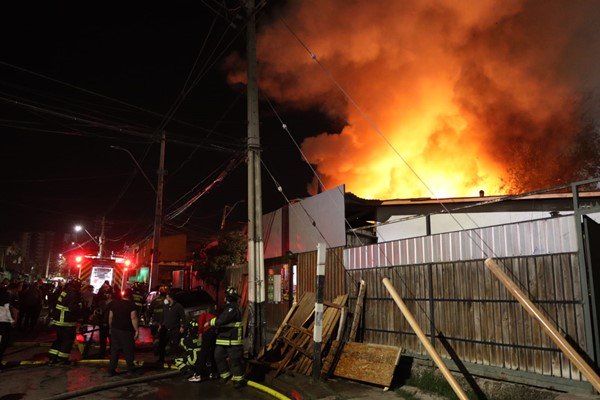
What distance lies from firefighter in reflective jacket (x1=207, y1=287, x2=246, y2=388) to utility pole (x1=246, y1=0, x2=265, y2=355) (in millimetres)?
2218

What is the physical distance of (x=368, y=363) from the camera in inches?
341

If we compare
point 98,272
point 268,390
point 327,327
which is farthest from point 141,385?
point 98,272

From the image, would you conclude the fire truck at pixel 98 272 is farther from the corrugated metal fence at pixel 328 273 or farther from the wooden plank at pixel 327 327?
the wooden plank at pixel 327 327

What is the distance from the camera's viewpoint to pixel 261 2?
39.5ft

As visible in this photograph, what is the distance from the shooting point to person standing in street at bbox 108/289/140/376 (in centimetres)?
963

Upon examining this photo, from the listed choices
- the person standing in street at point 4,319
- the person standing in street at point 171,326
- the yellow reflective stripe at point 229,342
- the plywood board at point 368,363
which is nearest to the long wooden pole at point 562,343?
the plywood board at point 368,363

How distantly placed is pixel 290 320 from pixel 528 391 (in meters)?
6.00

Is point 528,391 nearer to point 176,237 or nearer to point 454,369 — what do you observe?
point 454,369

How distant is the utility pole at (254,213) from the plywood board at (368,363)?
2.63 metres

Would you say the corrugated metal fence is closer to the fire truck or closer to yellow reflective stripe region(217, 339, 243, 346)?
yellow reflective stripe region(217, 339, 243, 346)

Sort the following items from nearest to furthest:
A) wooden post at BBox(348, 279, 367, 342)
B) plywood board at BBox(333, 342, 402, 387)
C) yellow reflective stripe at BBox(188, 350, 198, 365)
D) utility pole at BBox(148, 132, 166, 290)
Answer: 1. plywood board at BBox(333, 342, 402, 387)
2. yellow reflective stripe at BBox(188, 350, 198, 365)
3. wooden post at BBox(348, 279, 367, 342)
4. utility pole at BBox(148, 132, 166, 290)

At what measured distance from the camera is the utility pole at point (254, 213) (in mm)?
11116

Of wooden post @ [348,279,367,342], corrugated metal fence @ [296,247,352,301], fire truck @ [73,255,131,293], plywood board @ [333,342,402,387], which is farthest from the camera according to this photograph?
fire truck @ [73,255,131,293]

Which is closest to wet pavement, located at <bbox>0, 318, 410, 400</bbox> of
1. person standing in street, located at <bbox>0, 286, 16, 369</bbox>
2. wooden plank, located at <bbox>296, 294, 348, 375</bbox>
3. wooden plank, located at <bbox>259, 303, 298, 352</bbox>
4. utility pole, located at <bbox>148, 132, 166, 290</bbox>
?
wooden plank, located at <bbox>296, 294, 348, 375</bbox>
